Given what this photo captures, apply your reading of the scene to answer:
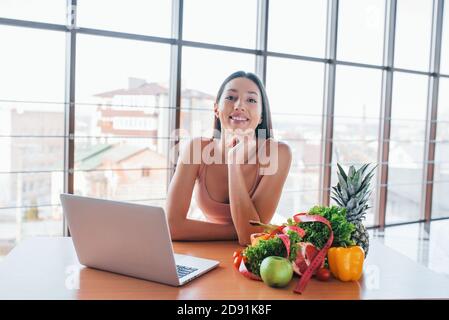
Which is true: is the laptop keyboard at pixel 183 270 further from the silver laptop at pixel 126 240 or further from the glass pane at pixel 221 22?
the glass pane at pixel 221 22

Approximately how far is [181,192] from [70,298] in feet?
2.52

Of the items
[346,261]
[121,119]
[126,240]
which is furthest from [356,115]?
[126,240]

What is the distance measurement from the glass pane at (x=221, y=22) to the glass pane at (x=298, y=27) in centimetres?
23

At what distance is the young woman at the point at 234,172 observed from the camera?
1.58m

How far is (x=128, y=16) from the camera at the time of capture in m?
3.67

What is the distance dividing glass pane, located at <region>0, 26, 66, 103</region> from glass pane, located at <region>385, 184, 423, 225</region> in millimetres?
4073

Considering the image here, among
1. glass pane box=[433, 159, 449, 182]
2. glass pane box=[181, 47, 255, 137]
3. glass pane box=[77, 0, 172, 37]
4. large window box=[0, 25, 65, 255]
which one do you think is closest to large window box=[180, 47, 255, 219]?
glass pane box=[181, 47, 255, 137]

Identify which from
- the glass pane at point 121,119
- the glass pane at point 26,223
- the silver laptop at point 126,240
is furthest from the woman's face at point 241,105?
A: the glass pane at point 26,223

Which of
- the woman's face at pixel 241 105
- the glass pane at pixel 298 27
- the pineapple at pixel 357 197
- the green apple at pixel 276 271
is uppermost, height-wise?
the glass pane at pixel 298 27

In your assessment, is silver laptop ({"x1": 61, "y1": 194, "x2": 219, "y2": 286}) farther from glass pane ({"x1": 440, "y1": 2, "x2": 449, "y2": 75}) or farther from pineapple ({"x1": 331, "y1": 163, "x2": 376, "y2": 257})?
glass pane ({"x1": 440, "y1": 2, "x2": 449, "y2": 75})

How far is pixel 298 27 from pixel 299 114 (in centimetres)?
93

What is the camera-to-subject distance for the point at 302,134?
15.2 feet

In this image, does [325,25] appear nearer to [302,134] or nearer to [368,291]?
[302,134]
